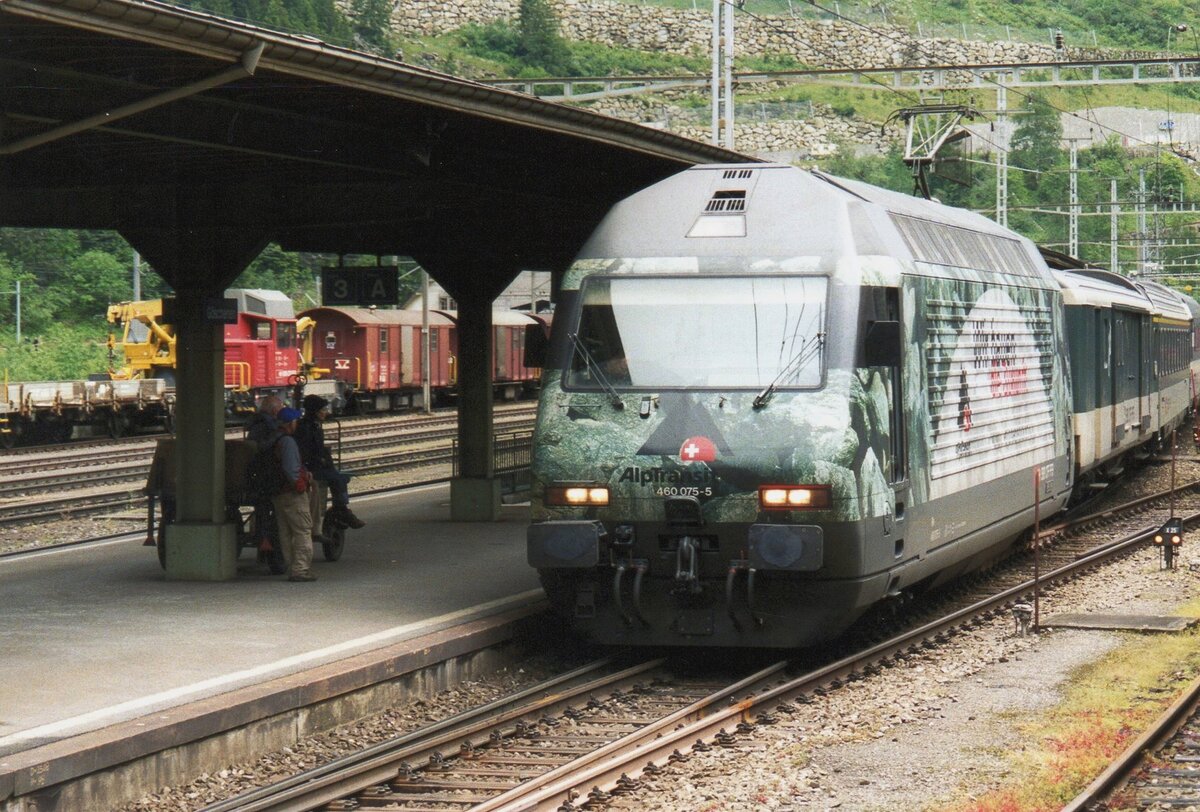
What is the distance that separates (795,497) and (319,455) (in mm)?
6088

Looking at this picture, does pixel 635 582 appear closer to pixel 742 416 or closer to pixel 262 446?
pixel 742 416

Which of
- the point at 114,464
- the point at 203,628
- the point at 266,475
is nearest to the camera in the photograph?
the point at 203,628

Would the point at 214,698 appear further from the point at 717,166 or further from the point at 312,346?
the point at 312,346

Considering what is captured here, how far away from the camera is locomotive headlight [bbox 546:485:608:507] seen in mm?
10695

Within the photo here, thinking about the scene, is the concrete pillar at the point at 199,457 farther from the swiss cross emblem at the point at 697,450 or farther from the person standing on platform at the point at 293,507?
the swiss cross emblem at the point at 697,450

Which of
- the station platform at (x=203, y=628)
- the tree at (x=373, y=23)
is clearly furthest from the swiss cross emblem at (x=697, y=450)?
the tree at (x=373, y=23)

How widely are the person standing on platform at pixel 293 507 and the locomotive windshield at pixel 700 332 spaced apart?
3.44 m

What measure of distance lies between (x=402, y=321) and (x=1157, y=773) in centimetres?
4039

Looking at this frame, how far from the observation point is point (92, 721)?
8.52 m

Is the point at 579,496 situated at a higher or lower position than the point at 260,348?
lower

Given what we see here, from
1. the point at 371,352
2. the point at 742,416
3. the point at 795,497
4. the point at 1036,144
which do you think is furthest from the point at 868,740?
the point at 1036,144

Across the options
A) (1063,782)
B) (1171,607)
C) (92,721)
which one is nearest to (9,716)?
(92,721)

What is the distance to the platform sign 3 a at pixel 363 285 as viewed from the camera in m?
16.9

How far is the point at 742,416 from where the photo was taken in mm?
10555
